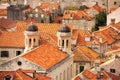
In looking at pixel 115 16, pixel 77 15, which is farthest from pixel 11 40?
pixel 77 15

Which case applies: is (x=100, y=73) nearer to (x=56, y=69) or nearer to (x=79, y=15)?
(x=56, y=69)

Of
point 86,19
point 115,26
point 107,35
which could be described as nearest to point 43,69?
point 107,35

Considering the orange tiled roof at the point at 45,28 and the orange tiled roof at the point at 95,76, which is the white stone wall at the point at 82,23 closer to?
the orange tiled roof at the point at 45,28

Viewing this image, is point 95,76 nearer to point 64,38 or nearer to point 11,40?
point 64,38

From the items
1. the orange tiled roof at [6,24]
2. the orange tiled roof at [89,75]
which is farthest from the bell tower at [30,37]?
the orange tiled roof at [6,24]

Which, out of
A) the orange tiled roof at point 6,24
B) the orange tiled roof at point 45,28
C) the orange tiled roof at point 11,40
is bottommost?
the orange tiled roof at point 6,24

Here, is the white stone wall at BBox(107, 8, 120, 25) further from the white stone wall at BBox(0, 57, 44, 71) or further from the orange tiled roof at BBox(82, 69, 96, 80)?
the orange tiled roof at BBox(82, 69, 96, 80)
